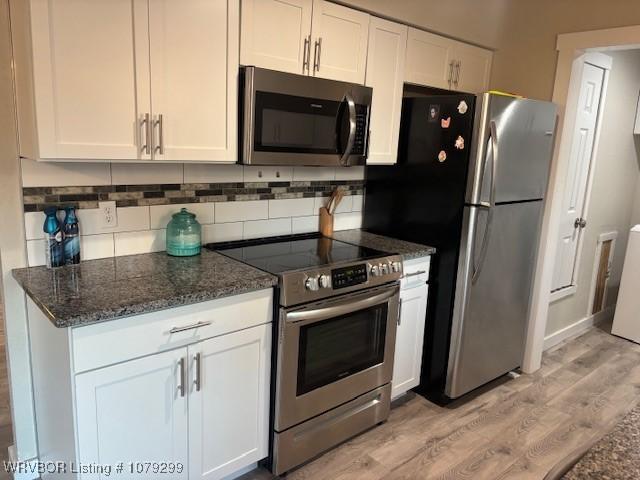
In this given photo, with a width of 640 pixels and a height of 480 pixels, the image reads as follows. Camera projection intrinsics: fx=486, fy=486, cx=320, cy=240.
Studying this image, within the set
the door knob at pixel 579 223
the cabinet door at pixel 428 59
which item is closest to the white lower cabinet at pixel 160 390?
the cabinet door at pixel 428 59

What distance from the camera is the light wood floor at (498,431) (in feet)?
7.50

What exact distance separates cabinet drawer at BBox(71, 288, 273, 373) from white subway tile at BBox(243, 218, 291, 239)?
2.25ft

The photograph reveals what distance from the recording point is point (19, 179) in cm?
188

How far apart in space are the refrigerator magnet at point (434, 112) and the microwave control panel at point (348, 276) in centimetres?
97

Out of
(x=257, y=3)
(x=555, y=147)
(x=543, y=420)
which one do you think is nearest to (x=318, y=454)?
(x=543, y=420)

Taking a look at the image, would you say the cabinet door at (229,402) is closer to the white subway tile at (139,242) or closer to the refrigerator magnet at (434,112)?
the white subway tile at (139,242)

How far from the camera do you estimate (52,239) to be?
6.26ft

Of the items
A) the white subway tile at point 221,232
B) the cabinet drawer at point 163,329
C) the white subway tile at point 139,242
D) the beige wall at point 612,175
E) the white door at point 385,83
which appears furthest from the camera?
the beige wall at point 612,175

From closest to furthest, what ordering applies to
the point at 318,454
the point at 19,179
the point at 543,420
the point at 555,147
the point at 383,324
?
the point at 19,179 → the point at 318,454 → the point at 383,324 → the point at 543,420 → the point at 555,147

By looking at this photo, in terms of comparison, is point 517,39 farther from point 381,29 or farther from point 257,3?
point 257,3

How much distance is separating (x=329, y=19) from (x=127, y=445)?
2.00m

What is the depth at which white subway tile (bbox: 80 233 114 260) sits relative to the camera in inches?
81.1

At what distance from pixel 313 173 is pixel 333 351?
3.58ft

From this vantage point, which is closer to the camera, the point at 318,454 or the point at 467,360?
the point at 318,454
